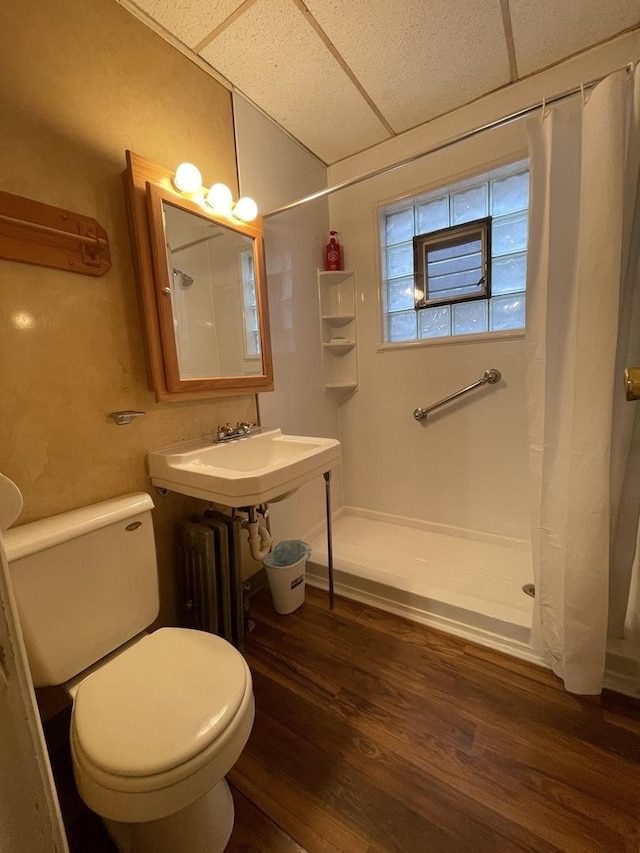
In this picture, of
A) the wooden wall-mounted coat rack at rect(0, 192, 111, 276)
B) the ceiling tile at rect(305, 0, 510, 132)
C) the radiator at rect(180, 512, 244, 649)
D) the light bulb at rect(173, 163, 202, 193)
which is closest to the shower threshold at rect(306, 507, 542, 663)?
the radiator at rect(180, 512, 244, 649)

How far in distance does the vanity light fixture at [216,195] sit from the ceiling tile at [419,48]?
2.16 ft

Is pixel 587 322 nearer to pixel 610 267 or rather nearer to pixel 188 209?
pixel 610 267

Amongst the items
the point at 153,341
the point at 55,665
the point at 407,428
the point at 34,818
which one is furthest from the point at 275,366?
the point at 34,818

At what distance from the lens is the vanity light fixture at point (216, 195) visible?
4.20ft

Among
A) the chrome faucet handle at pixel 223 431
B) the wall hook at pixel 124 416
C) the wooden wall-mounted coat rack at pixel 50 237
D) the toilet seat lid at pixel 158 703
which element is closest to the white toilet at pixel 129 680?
the toilet seat lid at pixel 158 703

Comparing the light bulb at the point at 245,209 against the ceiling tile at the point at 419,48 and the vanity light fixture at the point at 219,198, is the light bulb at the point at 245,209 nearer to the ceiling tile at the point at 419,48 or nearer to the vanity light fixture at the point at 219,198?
the vanity light fixture at the point at 219,198

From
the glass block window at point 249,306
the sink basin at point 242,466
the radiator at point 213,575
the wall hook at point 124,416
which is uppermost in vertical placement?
the glass block window at point 249,306

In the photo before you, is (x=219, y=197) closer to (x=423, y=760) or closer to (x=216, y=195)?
(x=216, y=195)

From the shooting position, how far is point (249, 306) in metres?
1.65

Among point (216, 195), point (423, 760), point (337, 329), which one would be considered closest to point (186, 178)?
point (216, 195)

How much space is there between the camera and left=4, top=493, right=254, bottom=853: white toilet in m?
0.69

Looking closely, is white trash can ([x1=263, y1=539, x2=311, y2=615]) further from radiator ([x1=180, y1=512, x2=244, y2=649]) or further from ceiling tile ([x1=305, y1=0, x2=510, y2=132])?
ceiling tile ([x1=305, y1=0, x2=510, y2=132])

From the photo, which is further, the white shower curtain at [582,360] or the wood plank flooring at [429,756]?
the white shower curtain at [582,360]

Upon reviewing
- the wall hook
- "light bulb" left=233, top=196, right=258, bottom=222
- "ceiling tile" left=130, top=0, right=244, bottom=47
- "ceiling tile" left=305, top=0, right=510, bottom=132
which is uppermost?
"ceiling tile" left=305, top=0, right=510, bottom=132
